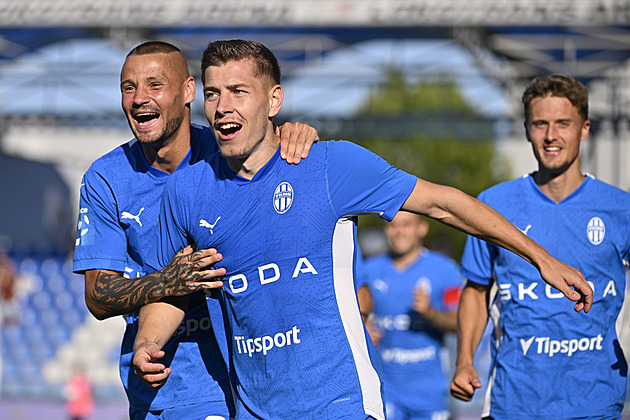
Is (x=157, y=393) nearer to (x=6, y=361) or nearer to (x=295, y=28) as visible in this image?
(x=6, y=361)

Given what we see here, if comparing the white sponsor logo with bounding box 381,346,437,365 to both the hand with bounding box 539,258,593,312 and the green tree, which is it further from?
the green tree

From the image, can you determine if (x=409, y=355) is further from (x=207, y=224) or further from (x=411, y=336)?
(x=207, y=224)

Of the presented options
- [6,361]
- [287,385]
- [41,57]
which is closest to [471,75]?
[41,57]

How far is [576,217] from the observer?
4.12m

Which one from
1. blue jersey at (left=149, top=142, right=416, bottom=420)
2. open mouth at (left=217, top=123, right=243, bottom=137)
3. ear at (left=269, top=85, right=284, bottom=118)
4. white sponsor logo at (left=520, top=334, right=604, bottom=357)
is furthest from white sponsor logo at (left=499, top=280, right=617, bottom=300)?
open mouth at (left=217, top=123, right=243, bottom=137)

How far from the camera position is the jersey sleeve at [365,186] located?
10.0ft

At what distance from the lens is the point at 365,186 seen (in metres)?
3.06

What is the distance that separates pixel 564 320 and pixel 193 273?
191 centimetres

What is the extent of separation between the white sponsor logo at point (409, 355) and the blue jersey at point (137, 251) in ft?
10.5

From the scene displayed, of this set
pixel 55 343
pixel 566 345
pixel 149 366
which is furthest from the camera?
pixel 55 343

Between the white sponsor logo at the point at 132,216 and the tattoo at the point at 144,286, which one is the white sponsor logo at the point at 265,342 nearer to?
the tattoo at the point at 144,286

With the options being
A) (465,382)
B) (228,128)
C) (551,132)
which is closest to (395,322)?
(465,382)

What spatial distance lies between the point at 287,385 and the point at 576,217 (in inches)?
73.8

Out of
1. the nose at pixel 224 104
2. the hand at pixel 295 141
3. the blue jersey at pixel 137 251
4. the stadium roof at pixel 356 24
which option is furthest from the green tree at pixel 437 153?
the nose at pixel 224 104
